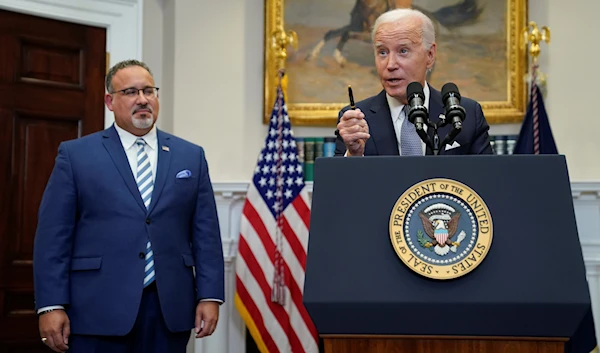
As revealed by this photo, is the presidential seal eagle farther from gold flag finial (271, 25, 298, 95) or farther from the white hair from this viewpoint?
gold flag finial (271, 25, 298, 95)

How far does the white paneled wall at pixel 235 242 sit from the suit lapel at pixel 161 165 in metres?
1.91

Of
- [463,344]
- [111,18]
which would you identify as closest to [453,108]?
[463,344]

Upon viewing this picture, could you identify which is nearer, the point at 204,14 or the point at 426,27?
the point at 426,27

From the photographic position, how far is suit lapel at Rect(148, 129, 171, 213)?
10.8 ft

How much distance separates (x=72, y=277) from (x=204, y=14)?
302 cm

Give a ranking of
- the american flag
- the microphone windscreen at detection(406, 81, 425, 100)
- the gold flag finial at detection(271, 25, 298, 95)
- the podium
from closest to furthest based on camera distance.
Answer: the podium
the microphone windscreen at detection(406, 81, 425, 100)
the american flag
the gold flag finial at detection(271, 25, 298, 95)

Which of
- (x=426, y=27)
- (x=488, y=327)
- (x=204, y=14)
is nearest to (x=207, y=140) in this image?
(x=204, y=14)

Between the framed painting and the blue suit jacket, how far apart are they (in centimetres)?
238

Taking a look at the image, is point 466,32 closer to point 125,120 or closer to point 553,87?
point 553,87

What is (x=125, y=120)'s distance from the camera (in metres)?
3.38

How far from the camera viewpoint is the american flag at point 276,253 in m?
5.06

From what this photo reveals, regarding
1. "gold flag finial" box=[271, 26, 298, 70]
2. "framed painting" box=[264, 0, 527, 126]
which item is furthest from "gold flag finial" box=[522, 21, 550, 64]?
"gold flag finial" box=[271, 26, 298, 70]

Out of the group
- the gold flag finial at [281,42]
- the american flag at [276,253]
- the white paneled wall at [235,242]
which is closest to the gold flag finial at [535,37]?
the white paneled wall at [235,242]

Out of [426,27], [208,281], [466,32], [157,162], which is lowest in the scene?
[208,281]
